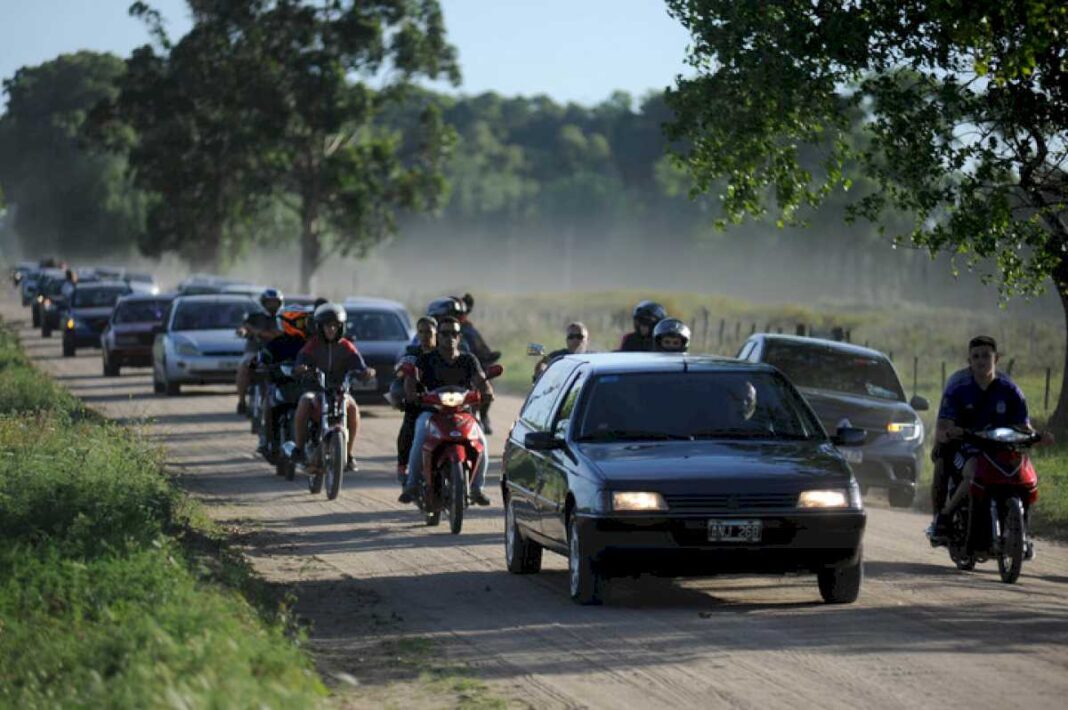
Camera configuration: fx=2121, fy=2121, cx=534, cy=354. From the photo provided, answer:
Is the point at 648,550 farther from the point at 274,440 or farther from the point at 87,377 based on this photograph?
the point at 87,377

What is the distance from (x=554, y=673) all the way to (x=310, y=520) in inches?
312

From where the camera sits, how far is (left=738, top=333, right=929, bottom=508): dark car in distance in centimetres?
2128

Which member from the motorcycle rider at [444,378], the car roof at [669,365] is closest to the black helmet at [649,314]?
the motorcycle rider at [444,378]

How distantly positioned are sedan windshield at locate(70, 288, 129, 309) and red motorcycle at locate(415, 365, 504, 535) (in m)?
33.5

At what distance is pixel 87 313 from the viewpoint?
4894 cm

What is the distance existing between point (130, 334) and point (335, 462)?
2146 cm

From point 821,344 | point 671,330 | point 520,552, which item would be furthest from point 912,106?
point 520,552

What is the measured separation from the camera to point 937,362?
45.0m

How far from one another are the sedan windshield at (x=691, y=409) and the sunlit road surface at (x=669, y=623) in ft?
3.35

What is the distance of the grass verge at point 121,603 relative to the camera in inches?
316

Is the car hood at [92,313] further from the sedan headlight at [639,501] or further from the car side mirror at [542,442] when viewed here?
the sedan headlight at [639,501]

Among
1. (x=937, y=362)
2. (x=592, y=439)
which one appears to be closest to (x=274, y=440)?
(x=592, y=439)

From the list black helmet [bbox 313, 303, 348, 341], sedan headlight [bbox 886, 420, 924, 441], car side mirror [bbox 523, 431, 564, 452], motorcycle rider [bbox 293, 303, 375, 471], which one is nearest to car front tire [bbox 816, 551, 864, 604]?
car side mirror [bbox 523, 431, 564, 452]

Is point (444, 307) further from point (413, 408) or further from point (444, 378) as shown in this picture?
Answer: point (413, 408)
